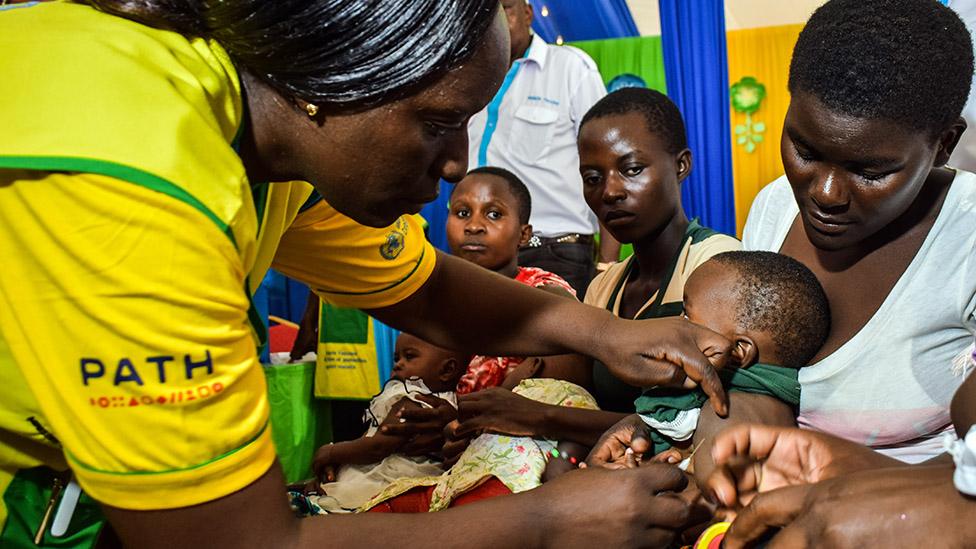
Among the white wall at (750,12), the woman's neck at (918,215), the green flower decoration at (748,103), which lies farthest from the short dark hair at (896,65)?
the white wall at (750,12)

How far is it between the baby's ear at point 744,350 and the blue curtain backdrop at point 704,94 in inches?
131

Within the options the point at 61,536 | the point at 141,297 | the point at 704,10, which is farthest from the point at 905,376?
the point at 704,10

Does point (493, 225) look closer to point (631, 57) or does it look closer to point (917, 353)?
point (917, 353)

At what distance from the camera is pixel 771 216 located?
2.00 metres

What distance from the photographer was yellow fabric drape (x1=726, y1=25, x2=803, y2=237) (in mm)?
→ 7059

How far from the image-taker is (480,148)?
4902mm

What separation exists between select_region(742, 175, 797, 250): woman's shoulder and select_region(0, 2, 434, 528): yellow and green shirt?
134 centimetres

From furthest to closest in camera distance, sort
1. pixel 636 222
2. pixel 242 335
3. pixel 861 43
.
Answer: pixel 636 222, pixel 861 43, pixel 242 335

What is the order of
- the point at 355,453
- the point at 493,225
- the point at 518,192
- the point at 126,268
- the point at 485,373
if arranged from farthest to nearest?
the point at 518,192 → the point at 493,225 → the point at 485,373 → the point at 355,453 → the point at 126,268

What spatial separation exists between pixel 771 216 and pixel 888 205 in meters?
0.44

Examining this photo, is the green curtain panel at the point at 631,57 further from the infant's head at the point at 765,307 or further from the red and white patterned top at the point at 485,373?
the infant's head at the point at 765,307

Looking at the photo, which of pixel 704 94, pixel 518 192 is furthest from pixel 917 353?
pixel 704 94

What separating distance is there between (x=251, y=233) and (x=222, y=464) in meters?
0.33

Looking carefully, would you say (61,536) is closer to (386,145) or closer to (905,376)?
(386,145)
